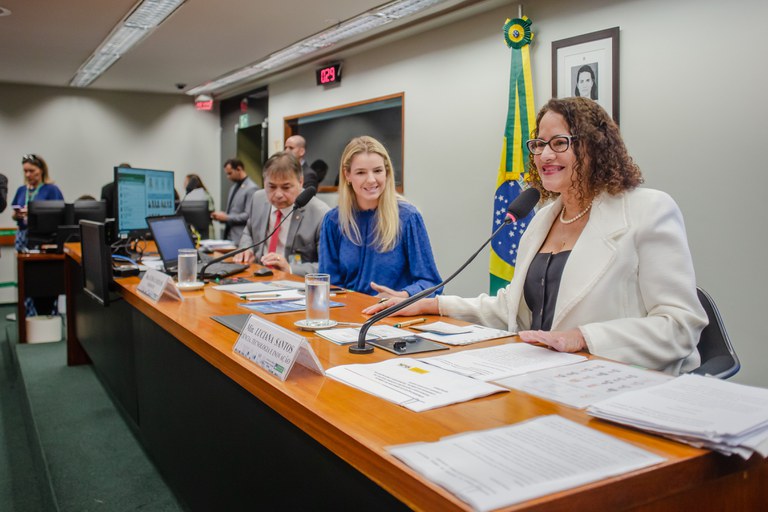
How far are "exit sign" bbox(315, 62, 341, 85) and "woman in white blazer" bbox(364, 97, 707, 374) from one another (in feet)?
14.1

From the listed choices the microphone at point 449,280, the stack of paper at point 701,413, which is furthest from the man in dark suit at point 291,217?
the stack of paper at point 701,413

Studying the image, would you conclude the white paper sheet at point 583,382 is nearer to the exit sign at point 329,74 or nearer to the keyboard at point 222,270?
the keyboard at point 222,270

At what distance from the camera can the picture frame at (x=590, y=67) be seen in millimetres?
3486

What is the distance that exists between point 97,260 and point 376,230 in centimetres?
117

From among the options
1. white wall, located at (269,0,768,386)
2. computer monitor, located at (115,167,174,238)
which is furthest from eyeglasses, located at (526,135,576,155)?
computer monitor, located at (115,167,174,238)

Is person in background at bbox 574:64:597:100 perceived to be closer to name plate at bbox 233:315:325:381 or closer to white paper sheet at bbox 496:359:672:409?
white paper sheet at bbox 496:359:672:409

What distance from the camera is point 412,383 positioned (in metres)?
1.07

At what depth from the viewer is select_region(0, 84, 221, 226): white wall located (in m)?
7.60

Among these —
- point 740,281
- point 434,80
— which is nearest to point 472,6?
point 434,80

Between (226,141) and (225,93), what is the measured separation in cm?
68

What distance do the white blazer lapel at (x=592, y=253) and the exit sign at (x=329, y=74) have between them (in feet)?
15.2

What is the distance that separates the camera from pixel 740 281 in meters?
3.01

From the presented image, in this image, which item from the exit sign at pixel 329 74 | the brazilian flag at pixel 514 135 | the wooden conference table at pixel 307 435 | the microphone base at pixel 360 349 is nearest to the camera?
the wooden conference table at pixel 307 435

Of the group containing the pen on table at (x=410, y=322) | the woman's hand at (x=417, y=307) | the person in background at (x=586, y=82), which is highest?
the person in background at (x=586, y=82)
